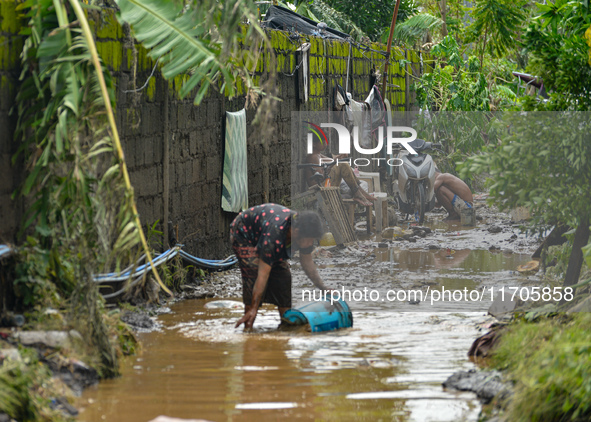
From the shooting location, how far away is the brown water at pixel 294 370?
476cm

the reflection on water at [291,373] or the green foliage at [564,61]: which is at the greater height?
the green foliage at [564,61]

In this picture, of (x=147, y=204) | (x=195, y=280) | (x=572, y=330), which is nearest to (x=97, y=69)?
(x=147, y=204)

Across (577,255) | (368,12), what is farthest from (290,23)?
(368,12)

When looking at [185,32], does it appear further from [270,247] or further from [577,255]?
[577,255]

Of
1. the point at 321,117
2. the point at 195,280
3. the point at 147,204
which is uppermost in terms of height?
the point at 321,117

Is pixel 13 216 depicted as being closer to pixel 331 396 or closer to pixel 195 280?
pixel 331 396

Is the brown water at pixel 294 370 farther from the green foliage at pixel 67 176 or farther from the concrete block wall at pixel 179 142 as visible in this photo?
the concrete block wall at pixel 179 142

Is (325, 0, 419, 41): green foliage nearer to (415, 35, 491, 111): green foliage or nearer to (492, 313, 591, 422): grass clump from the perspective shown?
(415, 35, 491, 111): green foliage

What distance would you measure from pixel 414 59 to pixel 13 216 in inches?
635

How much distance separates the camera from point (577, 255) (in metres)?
7.36

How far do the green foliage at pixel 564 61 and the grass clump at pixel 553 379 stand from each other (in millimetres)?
2695

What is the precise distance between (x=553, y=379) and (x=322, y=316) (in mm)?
3087

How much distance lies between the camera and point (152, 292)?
8.14 meters

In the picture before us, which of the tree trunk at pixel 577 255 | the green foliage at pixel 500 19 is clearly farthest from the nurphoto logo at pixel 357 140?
the tree trunk at pixel 577 255
